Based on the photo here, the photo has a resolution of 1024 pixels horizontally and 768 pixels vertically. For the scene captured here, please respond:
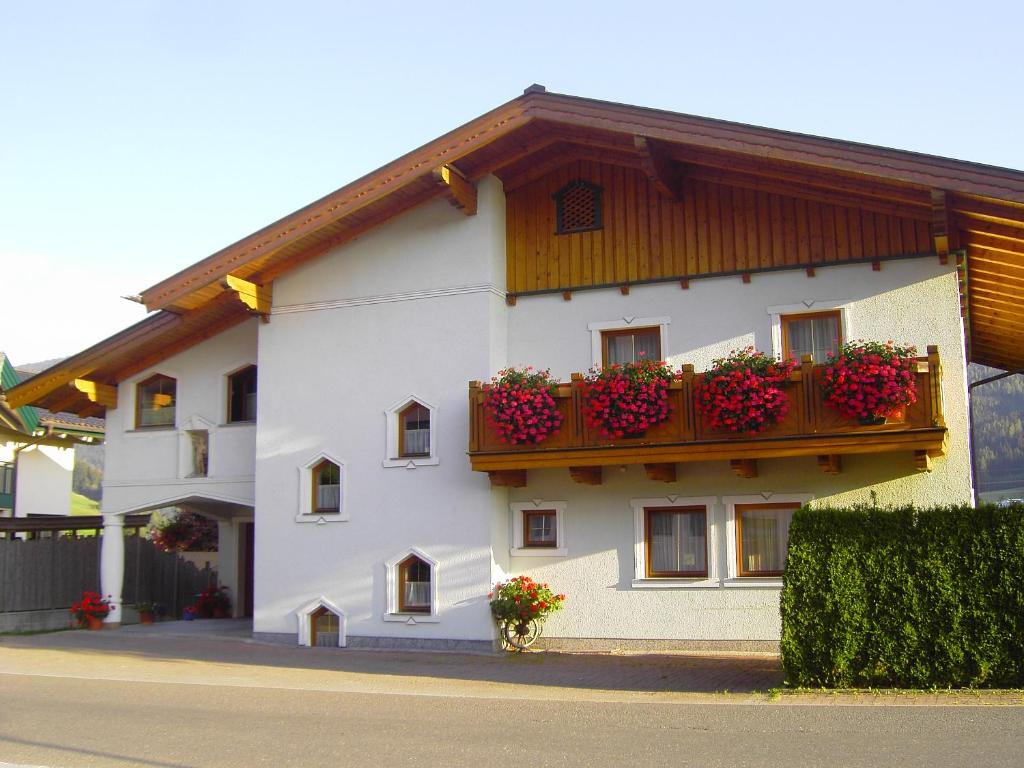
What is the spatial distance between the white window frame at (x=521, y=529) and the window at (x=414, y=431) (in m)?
1.71

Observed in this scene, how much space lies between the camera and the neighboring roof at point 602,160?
14.7 metres

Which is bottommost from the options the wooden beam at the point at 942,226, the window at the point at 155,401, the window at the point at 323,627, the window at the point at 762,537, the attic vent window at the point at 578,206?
the window at the point at 323,627

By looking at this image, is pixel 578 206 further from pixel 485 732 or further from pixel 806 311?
pixel 485 732

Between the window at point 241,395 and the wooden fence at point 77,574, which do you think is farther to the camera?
the wooden fence at point 77,574

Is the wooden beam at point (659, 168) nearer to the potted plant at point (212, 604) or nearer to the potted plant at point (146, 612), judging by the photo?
the potted plant at point (212, 604)

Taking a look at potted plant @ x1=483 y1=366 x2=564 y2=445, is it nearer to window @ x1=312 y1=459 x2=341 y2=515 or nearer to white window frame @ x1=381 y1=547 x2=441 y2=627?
white window frame @ x1=381 y1=547 x2=441 y2=627

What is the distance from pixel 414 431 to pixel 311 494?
2078 mm

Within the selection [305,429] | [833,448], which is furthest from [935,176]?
[305,429]

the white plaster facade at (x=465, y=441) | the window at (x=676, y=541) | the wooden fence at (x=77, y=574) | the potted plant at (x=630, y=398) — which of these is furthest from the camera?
the wooden fence at (x=77, y=574)

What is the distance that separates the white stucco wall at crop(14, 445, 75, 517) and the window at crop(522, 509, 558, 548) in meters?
16.7

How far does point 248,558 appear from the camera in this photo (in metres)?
25.0

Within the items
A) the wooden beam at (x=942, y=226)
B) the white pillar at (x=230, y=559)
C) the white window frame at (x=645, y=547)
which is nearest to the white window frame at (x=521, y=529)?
the white window frame at (x=645, y=547)

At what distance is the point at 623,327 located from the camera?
17703 mm

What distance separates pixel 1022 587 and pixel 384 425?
10.00m
